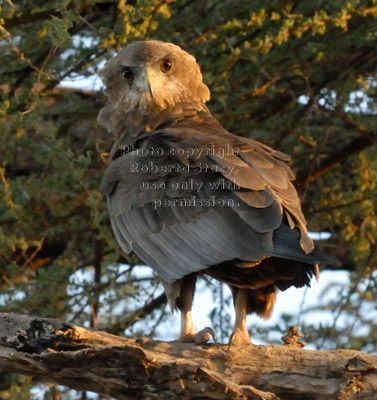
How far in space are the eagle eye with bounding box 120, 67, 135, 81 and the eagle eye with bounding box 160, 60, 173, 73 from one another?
0.69 ft

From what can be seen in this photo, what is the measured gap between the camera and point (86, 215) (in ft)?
27.3

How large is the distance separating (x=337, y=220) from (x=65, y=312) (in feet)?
7.50

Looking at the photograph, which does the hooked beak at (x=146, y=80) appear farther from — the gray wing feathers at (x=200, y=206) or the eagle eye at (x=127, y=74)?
the gray wing feathers at (x=200, y=206)

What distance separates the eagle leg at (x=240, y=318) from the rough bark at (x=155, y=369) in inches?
16.9

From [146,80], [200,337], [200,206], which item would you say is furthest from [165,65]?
[200,337]

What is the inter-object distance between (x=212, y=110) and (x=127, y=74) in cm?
101

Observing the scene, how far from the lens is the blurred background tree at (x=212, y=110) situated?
7453mm

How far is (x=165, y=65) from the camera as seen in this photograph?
7.11m

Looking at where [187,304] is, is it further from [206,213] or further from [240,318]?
[206,213]

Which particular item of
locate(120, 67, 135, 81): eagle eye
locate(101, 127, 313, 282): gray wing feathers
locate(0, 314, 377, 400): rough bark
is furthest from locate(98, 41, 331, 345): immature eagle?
locate(0, 314, 377, 400): rough bark

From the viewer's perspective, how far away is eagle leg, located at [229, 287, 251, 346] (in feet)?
18.7

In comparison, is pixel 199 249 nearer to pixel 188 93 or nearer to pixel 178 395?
pixel 178 395

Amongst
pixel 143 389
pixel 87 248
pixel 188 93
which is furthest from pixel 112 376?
pixel 87 248

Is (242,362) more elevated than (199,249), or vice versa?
(199,249)
